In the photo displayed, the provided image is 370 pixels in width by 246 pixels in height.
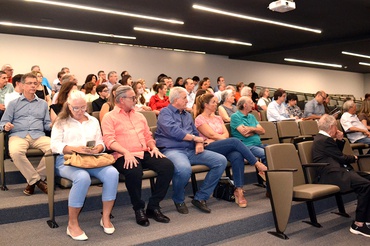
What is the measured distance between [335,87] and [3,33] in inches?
607

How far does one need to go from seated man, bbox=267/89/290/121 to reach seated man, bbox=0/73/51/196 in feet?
12.2

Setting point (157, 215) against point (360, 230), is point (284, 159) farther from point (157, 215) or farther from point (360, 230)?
point (157, 215)

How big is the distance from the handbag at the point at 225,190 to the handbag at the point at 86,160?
4.27 feet

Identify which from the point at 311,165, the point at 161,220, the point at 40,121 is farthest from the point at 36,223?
the point at 311,165

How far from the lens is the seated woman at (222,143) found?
3.66 m

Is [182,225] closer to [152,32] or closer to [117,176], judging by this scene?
[117,176]

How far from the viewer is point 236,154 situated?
370 centimetres

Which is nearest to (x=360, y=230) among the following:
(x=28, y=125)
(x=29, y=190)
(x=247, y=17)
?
(x=29, y=190)

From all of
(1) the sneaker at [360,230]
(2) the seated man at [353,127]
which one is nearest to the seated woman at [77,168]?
(1) the sneaker at [360,230]

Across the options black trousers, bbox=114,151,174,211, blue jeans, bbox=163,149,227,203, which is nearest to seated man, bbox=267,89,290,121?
blue jeans, bbox=163,149,227,203

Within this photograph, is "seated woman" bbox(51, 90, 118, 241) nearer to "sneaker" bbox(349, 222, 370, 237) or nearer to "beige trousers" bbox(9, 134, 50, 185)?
"beige trousers" bbox(9, 134, 50, 185)

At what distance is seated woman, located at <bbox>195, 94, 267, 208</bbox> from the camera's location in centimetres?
366

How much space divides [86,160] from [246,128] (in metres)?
1.97

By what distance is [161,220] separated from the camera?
10.0 feet
